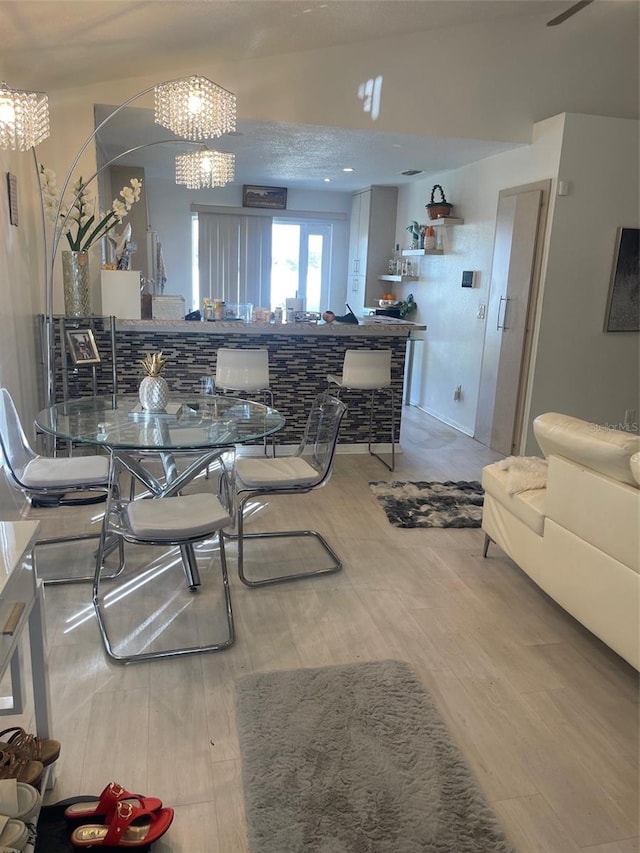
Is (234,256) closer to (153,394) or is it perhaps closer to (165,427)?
(153,394)

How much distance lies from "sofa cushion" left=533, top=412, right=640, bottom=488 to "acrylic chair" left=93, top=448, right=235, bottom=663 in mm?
1330

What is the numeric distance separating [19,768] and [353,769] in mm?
884

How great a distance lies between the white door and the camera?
480 centimetres

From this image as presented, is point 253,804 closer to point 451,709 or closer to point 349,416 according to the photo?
point 451,709

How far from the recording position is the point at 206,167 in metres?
3.64

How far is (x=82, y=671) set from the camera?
220cm

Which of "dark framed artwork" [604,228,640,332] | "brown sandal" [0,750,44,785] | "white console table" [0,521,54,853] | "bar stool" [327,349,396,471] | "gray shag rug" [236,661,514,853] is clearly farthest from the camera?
"dark framed artwork" [604,228,640,332]

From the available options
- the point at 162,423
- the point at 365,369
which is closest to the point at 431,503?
the point at 365,369

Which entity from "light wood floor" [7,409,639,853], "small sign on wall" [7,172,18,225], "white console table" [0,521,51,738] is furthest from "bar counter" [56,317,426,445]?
"white console table" [0,521,51,738]

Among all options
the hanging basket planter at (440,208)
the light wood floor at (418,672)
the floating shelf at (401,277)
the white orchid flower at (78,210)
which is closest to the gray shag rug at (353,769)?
the light wood floor at (418,672)

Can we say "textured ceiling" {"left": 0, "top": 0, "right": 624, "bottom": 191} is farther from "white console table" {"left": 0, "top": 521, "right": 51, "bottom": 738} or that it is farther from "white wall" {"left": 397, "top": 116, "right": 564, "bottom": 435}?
"white console table" {"left": 0, "top": 521, "right": 51, "bottom": 738}

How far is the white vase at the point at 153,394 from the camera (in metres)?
2.94

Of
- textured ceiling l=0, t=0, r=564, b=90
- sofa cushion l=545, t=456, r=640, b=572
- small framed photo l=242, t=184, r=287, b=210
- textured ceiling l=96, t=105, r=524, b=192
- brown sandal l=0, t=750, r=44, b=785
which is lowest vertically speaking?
brown sandal l=0, t=750, r=44, b=785

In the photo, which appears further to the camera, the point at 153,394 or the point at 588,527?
the point at 153,394
